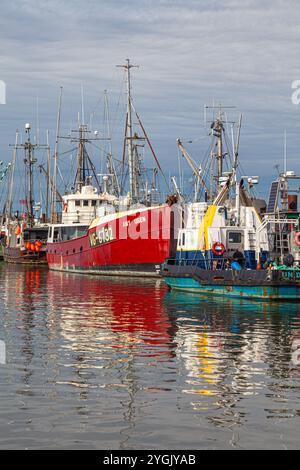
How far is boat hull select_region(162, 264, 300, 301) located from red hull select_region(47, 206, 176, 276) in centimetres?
1171

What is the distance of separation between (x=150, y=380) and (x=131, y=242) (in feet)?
135

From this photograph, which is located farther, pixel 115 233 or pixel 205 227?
pixel 115 233

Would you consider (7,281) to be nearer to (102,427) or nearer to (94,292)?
(94,292)

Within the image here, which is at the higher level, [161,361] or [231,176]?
[231,176]

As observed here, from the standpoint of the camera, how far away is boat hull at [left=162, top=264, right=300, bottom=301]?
35.7m

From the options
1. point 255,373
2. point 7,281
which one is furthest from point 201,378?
point 7,281

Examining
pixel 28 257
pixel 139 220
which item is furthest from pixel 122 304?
pixel 28 257

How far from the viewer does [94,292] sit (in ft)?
151

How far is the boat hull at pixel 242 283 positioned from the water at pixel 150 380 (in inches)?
115

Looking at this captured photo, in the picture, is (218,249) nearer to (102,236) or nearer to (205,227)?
(205,227)

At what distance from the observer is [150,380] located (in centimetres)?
1770

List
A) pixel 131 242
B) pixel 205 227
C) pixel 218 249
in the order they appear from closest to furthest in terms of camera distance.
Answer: pixel 218 249 → pixel 205 227 → pixel 131 242

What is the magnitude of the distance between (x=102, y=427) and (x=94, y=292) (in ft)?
106

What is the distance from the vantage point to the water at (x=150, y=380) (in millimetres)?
13461
